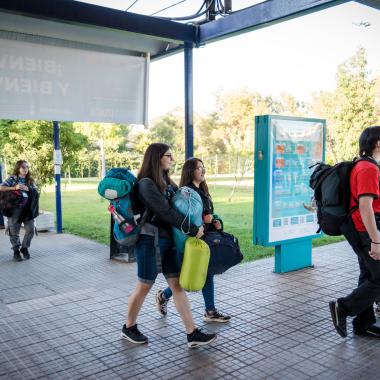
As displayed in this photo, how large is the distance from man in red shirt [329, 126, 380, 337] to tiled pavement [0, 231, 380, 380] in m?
0.19

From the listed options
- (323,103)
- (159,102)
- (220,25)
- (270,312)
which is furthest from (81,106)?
(159,102)

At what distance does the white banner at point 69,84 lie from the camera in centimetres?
610

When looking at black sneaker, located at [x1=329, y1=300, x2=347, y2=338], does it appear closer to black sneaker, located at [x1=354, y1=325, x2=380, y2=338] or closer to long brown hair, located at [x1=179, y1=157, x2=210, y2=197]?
black sneaker, located at [x1=354, y1=325, x2=380, y2=338]

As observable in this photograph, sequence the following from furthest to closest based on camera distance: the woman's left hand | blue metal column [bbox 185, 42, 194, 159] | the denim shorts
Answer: blue metal column [bbox 185, 42, 194, 159] < the woman's left hand < the denim shorts

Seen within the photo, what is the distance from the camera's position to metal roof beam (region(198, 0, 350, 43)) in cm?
499

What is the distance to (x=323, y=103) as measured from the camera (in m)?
24.1

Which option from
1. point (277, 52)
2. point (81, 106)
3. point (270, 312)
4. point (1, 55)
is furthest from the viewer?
point (277, 52)

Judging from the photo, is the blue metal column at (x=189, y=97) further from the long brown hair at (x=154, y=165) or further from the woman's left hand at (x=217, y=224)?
the long brown hair at (x=154, y=165)

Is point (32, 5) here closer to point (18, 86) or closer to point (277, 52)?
point (18, 86)

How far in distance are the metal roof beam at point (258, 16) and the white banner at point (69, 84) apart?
142 cm

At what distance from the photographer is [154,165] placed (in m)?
3.74

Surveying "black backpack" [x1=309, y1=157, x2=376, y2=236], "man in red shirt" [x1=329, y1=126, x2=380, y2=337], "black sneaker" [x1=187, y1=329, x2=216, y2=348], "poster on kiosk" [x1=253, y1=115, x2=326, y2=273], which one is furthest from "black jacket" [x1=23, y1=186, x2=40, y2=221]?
"man in red shirt" [x1=329, y1=126, x2=380, y2=337]

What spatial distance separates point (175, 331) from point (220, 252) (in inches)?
34.7

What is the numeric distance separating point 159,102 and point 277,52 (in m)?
12.3
